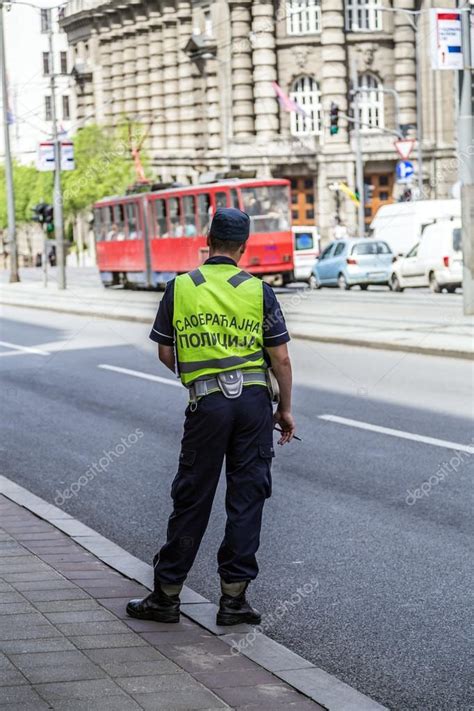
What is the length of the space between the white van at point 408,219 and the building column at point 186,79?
36.9 meters

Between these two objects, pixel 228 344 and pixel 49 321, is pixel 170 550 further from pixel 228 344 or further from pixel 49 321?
pixel 49 321

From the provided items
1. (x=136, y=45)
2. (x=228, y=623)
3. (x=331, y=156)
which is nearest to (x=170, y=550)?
(x=228, y=623)

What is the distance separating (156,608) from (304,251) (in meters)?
42.3

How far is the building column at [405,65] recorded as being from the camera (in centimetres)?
7669

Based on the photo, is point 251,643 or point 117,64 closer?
point 251,643

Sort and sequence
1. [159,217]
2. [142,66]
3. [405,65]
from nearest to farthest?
[159,217], [405,65], [142,66]

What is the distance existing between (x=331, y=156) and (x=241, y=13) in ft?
31.3

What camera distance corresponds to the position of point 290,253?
40.4 meters

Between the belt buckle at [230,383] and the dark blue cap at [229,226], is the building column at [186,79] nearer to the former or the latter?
the dark blue cap at [229,226]

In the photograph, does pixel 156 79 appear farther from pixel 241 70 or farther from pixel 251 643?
pixel 251 643

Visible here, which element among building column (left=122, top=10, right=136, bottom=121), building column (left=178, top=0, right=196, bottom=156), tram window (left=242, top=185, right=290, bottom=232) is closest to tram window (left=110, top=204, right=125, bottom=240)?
tram window (left=242, top=185, right=290, bottom=232)

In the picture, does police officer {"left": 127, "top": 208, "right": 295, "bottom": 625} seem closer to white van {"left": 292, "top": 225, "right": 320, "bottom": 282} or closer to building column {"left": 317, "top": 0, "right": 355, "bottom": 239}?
white van {"left": 292, "top": 225, "right": 320, "bottom": 282}

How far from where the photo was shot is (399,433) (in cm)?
1141

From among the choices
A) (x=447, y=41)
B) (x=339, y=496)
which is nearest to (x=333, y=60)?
(x=447, y=41)
